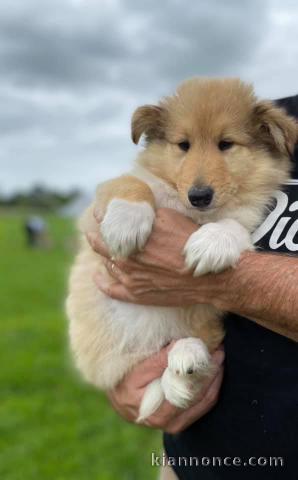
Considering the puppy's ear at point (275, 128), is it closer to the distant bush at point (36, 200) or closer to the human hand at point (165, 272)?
the human hand at point (165, 272)

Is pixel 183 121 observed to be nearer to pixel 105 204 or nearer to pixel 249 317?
pixel 105 204

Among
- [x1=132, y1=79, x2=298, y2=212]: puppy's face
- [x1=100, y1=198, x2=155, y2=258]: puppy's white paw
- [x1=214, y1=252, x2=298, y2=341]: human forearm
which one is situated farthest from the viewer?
[x1=132, y1=79, x2=298, y2=212]: puppy's face

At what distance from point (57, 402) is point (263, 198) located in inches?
181

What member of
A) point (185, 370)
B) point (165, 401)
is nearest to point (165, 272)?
point (185, 370)

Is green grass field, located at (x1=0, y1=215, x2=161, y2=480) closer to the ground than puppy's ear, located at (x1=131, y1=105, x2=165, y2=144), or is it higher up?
closer to the ground

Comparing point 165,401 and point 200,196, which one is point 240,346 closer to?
point 165,401

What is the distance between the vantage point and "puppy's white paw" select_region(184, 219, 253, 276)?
8.81 feet

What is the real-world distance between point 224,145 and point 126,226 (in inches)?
22.9

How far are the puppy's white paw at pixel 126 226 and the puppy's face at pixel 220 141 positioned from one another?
20cm

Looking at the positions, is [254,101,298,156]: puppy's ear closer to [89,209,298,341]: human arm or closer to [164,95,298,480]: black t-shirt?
[164,95,298,480]: black t-shirt

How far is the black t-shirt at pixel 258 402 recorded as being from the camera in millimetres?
2717

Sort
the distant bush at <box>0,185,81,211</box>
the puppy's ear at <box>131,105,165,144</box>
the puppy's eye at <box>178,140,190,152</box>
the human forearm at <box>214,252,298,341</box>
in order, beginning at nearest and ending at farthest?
the human forearm at <box>214,252,298,341</box> < the puppy's eye at <box>178,140,190,152</box> < the puppy's ear at <box>131,105,165,144</box> < the distant bush at <box>0,185,81,211</box>

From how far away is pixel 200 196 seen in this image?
9.16 ft

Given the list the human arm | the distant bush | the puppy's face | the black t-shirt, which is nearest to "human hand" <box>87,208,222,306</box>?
the human arm
